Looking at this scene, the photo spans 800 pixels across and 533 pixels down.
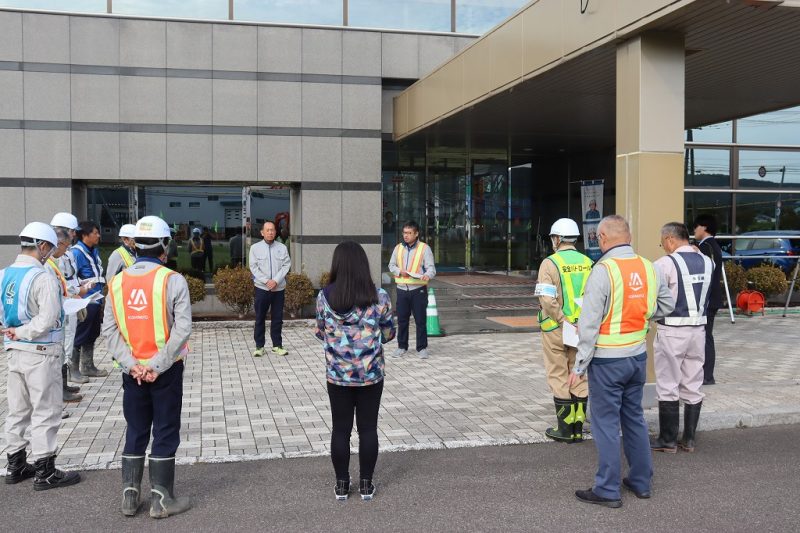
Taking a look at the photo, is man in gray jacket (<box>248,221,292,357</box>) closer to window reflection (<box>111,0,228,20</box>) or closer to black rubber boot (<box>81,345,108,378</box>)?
black rubber boot (<box>81,345,108,378</box>)

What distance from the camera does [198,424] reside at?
287 inches

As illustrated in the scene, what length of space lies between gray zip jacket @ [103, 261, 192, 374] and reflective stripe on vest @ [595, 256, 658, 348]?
281cm

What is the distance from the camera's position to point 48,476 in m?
5.46

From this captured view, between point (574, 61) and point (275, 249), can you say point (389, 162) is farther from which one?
point (574, 61)

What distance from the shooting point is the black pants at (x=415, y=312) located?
11016 mm

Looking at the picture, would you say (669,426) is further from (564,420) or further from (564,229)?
(564,229)

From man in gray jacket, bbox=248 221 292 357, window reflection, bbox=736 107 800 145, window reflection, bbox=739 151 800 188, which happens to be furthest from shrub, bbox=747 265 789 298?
man in gray jacket, bbox=248 221 292 357

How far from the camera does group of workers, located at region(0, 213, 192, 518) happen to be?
4.94 m

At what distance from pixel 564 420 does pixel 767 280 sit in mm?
11556

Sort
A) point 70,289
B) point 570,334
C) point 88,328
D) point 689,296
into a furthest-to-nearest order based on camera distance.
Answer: point 88,328 → point 70,289 → point 570,334 → point 689,296

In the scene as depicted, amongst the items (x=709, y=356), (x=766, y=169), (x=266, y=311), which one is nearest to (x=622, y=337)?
(x=709, y=356)

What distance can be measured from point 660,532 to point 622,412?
2.91 feet

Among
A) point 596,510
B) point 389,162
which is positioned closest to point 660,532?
point 596,510

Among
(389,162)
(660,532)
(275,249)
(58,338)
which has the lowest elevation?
(660,532)
